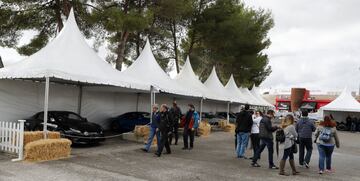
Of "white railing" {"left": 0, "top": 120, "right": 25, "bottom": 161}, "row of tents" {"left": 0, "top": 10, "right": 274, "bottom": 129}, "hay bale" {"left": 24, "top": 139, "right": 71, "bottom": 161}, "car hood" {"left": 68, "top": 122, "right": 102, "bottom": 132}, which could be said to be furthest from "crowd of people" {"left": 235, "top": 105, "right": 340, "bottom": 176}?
"white railing" {"left": 0, "top": 120, "right": 25, "bottom": 161}

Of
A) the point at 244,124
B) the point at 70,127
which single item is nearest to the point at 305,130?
the point at 244,124

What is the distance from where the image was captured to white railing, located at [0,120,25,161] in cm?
980

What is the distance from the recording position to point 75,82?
52.2 ft

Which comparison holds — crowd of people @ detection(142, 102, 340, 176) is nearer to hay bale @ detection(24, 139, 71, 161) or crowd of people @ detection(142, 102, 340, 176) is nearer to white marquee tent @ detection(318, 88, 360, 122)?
hay bale @ detection(24, 139, 71, 161)

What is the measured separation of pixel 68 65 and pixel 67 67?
0.20 meters

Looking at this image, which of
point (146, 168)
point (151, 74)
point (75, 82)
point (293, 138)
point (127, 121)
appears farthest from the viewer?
point (127, 121)

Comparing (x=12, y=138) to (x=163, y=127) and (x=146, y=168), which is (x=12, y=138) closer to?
(x=146, y=168)

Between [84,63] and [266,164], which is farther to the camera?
[84,63]

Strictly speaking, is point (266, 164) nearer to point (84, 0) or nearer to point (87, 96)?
point (87, 96)

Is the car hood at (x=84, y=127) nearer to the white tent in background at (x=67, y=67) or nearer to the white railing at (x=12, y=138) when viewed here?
the white tent in background at (x=67, y=67)

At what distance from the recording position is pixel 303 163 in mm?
10594

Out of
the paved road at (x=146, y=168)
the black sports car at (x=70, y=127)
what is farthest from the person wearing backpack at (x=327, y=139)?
the black sports car at (x=70, y=127)

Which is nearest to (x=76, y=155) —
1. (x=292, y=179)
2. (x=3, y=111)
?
(x=3, y=111)

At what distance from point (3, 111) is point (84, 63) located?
13.3 feet
